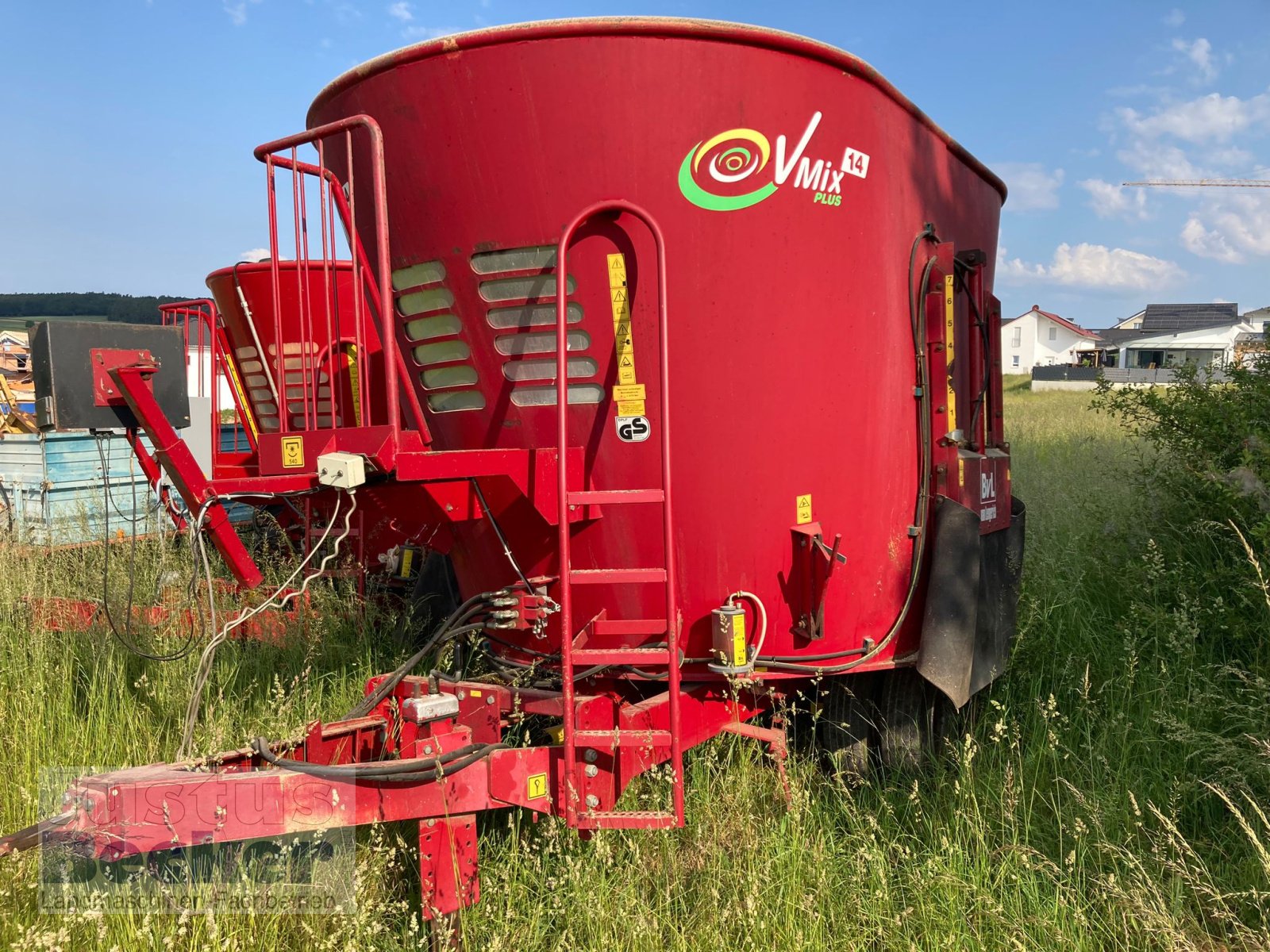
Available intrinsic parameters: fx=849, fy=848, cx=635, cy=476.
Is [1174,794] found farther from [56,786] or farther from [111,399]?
[111,399]

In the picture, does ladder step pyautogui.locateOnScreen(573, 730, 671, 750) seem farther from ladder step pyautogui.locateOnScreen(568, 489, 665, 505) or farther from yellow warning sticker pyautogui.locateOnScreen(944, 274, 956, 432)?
yellow warning sticker pyautogui.locateOnScreen(944, 274, 956, 432)

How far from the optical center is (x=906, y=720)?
3.63 metres

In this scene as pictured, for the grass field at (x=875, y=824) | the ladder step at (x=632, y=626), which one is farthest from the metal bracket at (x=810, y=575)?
the grass field at (x=875, y=824)

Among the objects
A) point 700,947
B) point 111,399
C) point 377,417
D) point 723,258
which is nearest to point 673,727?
point 700,947

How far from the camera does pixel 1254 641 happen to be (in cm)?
418

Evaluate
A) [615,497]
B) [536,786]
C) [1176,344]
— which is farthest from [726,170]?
[1176,344]

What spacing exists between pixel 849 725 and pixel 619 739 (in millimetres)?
1325

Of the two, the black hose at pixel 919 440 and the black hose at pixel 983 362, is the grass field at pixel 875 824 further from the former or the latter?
the black hose at pixel 983 362

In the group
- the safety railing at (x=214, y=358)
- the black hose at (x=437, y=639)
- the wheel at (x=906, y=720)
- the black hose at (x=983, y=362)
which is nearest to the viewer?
the black hose at (x=437, y=639)

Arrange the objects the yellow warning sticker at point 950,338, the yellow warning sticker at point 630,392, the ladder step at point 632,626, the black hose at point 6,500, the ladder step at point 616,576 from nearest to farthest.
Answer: the ladder step at point 616,576 < the yellow warning sticker at point 630,392 < the ladder step at point 632,626 < the yellow warning sticker at point 950,338 < the black hose at point 6,500

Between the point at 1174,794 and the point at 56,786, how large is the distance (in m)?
4.28

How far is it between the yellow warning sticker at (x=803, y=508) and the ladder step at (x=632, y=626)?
616 millimetres

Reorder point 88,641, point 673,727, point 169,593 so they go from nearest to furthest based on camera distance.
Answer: point 673,727 → point 88,641 → point 169,593

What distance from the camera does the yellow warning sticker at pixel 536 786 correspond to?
269cm
